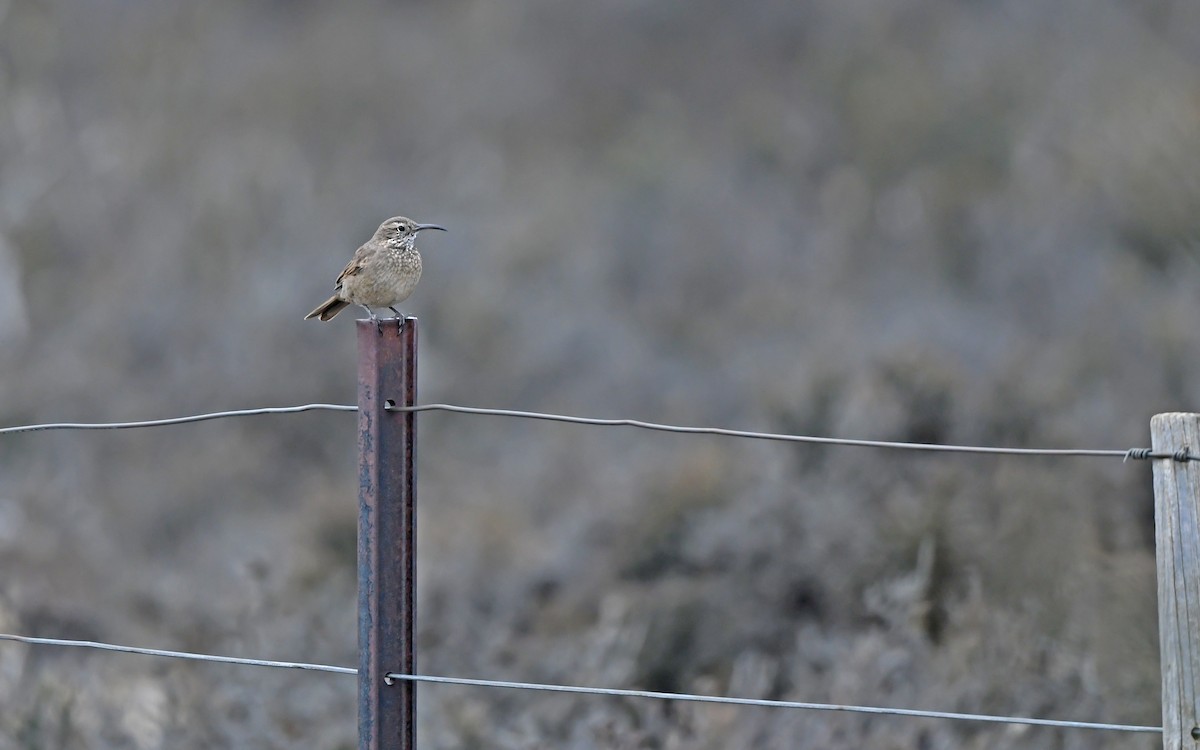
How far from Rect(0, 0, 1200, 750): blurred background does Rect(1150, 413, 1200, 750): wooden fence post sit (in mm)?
3559

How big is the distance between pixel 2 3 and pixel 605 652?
2256 centimetres

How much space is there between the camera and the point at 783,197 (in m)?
24.2

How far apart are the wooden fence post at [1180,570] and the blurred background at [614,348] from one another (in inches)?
140

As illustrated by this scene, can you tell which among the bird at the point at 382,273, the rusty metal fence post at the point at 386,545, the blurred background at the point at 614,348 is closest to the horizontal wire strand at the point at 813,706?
the rusty metal fence post at the point at 386,545

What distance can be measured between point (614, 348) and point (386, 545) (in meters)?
14.7

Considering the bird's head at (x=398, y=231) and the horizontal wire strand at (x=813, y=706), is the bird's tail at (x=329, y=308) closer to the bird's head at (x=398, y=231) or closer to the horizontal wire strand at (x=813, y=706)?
the bird's head at (x=398, y=231)

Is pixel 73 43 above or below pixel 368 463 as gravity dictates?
above

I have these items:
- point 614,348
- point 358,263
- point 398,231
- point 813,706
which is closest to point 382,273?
point 358,263

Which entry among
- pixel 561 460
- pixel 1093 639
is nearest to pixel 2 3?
pixel 561 460

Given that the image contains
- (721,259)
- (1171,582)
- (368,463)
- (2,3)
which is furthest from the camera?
(2,3)

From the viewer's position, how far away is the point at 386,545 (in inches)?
166

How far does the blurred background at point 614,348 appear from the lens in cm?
805

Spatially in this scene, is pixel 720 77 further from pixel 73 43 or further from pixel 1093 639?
pixel 1093 639

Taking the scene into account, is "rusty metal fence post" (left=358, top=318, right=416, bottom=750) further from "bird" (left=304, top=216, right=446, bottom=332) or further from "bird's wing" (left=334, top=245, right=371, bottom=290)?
"bird's wing" (left=334, top=245, right=371, bottom=290)
